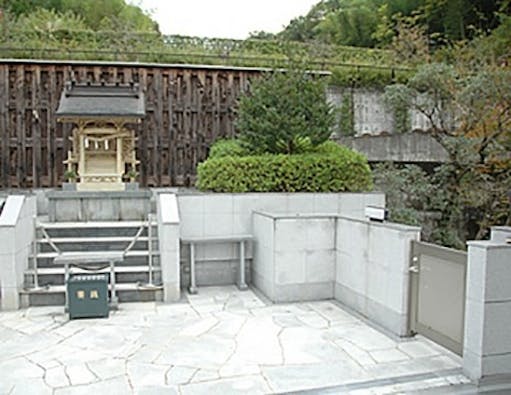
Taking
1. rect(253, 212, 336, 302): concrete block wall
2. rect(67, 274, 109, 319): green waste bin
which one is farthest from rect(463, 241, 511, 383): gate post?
rect(67, 274, 109, 319): green waste bin

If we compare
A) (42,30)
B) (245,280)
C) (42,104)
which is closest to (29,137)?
(42,104)

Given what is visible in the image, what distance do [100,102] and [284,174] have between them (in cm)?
383

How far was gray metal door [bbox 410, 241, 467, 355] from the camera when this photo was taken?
418 centimetres

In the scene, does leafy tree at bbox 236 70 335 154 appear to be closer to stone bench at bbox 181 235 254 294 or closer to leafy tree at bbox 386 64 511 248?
stone bench at bbox 181 235 254 294

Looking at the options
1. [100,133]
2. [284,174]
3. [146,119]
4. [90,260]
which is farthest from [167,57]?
[90,260]

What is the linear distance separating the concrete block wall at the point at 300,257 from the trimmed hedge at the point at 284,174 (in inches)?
50.6

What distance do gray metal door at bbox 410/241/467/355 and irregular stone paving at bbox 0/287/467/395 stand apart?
22 cm

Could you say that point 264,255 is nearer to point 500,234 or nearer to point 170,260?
point 170,260

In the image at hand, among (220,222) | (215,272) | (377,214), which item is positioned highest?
(377,214)

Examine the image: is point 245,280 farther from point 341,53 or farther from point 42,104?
point 341,53

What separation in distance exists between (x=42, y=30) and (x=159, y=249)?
31.0ft

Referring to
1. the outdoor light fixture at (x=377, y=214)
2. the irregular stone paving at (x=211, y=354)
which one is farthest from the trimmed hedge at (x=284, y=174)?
the irregular stone paving at (x=211, y=354)

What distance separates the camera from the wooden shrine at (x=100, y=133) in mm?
8492

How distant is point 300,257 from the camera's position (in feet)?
20.9
